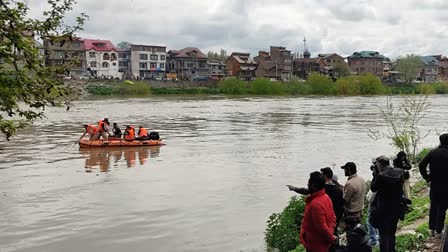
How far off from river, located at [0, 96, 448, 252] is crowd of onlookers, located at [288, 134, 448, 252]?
3.81 meters

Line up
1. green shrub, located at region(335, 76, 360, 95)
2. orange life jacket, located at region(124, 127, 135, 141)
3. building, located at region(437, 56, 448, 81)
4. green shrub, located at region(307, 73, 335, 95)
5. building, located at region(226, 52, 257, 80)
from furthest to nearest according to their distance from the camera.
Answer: building, located at region(437, 56, 448, 81) → building, located at region(226, 52, 257, 80) → green shrub, located at region(335, 76, 360, 95) → green shrub, located at region(307, 73, 335, 95) → orange life jacket, located at region(124, 127, 135, 141)

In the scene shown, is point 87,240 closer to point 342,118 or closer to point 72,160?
point 72,160

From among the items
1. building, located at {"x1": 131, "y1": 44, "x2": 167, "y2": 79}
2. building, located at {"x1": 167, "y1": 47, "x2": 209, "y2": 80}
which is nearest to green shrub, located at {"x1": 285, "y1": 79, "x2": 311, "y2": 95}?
building, located at {"x1": 167, "y1": 47, "x2": 209, "y2": 80}

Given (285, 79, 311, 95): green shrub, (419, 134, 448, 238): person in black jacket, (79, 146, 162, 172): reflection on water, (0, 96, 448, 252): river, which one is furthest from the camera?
(285, 79, 311, 95): green shrub

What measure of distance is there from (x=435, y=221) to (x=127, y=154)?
18571mm

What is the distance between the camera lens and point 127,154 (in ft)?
79.8

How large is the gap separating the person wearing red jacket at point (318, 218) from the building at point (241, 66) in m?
115

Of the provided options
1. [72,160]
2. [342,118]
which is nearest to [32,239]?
[72,160]

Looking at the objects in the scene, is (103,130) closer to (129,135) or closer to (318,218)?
(129,135)

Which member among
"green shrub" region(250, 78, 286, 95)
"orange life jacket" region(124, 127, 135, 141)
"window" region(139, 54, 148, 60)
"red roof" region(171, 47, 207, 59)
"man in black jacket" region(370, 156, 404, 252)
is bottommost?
"orange life jacket" region(124, 127, 135, 141)

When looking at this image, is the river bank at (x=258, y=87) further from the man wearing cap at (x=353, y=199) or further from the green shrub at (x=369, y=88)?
the man wearing cap at (x=353, y=199)

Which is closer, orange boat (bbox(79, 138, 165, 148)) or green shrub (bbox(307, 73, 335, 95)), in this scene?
orange boat (bbox(79, 138, 165, 148))

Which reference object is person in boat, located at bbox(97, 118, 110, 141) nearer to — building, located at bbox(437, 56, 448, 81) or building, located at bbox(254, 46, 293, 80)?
building, located at bbox(254, 46, 293, 80)

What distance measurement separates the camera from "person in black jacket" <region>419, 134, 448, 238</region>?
23.8 feet
